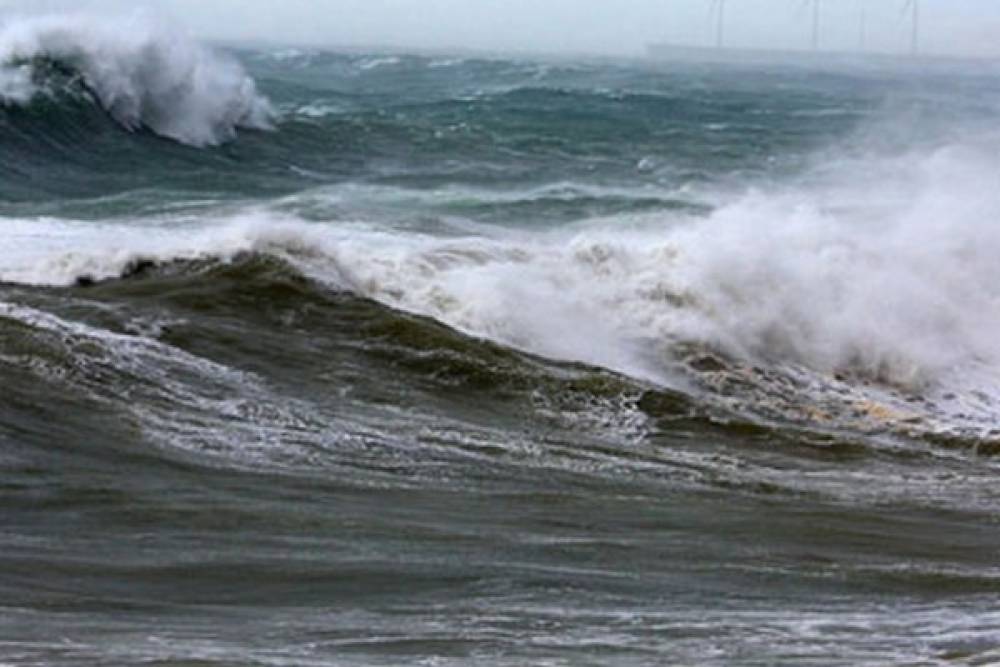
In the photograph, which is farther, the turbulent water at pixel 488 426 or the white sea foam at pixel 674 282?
the white sea foam at pixel 674 282

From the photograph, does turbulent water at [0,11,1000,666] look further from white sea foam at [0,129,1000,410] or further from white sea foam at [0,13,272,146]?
white sea foam at [0,13,272,146]

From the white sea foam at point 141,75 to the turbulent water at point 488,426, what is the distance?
4.88m

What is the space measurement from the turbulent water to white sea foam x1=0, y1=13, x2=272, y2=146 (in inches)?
192

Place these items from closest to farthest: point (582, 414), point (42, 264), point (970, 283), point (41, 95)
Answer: point (582, 414) → point (42, 264) → point (970, 283) → point (41, 95)

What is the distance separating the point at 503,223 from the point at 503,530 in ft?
49.2

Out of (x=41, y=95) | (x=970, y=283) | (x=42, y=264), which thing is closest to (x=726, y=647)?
(x=42, y=264)

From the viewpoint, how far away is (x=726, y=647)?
20.9ft

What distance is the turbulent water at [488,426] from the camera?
678cm

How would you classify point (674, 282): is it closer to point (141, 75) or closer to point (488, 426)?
point (488, 426)

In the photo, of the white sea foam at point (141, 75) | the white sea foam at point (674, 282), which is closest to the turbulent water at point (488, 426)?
the white sea foam at point (674, 282)

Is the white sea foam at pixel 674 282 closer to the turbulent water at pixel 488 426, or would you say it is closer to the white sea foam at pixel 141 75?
the turbulent water at pixel 488 426

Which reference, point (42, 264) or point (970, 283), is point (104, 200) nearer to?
point (42, 264)

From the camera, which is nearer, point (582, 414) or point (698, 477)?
point (698, 477)

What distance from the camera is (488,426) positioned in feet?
35.0
